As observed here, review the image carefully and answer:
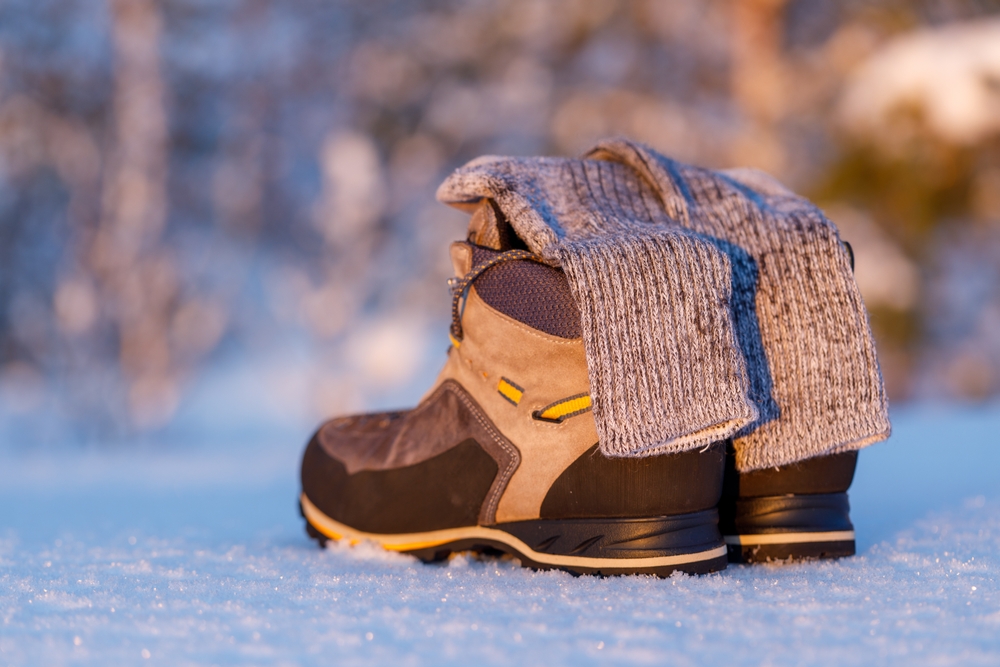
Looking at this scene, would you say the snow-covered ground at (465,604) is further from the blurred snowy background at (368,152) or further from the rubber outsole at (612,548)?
the blurred snowy background at (368,152)

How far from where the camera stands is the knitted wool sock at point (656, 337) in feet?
2.89

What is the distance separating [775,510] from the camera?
1.03 m

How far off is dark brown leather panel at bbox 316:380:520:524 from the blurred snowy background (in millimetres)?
4102

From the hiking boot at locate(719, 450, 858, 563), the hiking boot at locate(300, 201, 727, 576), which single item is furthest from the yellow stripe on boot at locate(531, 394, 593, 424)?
the hiking boot at locate(719, 450, 858, 563)

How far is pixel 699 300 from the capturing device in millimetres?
912

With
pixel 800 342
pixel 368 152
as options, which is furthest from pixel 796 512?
pixel 368 152

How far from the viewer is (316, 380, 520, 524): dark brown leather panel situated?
1.00 meters

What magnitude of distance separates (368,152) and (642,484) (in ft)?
17.4

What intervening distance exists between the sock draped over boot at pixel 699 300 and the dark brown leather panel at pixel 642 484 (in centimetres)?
4

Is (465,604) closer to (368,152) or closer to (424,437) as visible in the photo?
(424,437)

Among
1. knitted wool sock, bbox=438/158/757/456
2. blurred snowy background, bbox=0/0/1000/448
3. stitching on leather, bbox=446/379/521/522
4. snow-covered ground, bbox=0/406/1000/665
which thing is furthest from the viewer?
blurred snowy background, bbox=0/0/1000/448

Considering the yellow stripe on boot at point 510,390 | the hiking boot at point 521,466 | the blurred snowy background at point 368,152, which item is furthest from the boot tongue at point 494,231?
the blurred snowy background at point 368,152

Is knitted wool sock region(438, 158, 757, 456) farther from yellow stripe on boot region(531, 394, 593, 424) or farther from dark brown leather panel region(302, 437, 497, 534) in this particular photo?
dark brown leather panel region(302, 437, 497, 534)

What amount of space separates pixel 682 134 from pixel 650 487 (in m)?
6.15
